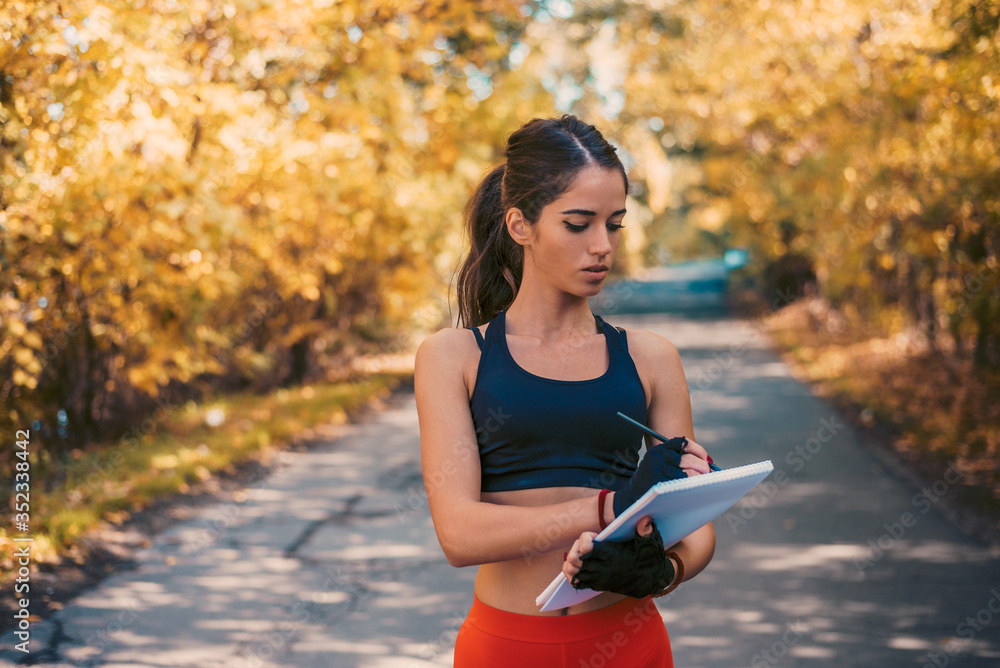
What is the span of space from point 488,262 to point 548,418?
1.97 feet

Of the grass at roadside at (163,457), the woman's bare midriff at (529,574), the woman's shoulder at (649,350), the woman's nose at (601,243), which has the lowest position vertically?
the grass at roadside at (163,457)

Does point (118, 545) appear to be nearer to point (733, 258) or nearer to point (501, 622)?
point (501, 622)

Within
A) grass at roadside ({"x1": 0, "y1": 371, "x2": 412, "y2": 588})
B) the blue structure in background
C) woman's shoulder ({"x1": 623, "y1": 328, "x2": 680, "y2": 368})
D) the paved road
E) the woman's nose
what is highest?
the blue structure in background

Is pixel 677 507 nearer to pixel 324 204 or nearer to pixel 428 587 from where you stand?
pixel 428 587

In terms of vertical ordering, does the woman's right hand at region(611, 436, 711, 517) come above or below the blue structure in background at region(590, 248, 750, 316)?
below

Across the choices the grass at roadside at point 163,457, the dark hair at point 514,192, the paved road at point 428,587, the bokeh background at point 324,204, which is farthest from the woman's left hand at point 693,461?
the grass at roadside at point 163,457

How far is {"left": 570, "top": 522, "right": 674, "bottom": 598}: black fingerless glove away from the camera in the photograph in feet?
5.14

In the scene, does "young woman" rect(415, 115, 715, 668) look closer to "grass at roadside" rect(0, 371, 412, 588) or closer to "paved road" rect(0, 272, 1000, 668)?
"paved road" rect(0, 272, 1000, 668)

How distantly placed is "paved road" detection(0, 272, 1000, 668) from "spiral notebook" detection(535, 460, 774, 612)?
2644 millimetres

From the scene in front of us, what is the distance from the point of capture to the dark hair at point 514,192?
1.86m

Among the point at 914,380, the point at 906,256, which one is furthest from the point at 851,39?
the point at 914,380

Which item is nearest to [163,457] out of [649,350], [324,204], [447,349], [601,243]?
[324,204]

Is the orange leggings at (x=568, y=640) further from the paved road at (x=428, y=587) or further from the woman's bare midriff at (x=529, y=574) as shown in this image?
the paved road at (x=428, y=587)

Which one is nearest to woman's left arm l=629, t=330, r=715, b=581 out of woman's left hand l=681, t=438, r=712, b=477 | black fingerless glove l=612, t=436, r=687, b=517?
woman's left hand l=681, t=438, r=712, b=477
